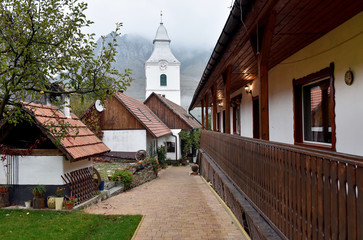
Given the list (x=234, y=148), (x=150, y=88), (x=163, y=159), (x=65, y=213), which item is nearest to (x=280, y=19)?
(x=234, y=148)

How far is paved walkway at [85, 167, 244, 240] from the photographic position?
5.45 meters

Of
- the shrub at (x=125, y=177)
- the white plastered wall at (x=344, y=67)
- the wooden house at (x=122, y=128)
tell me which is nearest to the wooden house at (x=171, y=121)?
the wooden house at (x=122, y=128)

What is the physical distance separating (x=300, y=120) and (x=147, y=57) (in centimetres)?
13675

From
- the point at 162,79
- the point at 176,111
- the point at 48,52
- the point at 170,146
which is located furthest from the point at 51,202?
the point at 162,79

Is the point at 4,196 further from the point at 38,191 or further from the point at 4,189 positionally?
the point at 38,191

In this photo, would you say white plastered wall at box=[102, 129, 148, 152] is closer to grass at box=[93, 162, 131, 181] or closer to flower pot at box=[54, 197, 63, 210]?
grass at box=[93, 162, 131, 181]

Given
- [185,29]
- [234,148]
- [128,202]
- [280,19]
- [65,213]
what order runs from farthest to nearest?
[185,29], [128,202], [65,213], [234,148], [280,19]

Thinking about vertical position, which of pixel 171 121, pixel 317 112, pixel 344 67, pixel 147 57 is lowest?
pixel 317 112

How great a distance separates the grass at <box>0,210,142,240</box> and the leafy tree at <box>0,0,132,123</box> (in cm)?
263

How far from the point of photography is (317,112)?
5551mm

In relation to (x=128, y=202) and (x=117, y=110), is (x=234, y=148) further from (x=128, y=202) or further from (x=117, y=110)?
(x=117, y=110)

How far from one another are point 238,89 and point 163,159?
525 inches

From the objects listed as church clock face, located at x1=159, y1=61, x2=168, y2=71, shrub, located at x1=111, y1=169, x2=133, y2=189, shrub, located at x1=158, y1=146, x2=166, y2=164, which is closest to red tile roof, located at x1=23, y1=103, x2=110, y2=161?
shrub, located at x1=111, y1=169, x2=133, y2=189

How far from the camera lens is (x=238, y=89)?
12133 mm
